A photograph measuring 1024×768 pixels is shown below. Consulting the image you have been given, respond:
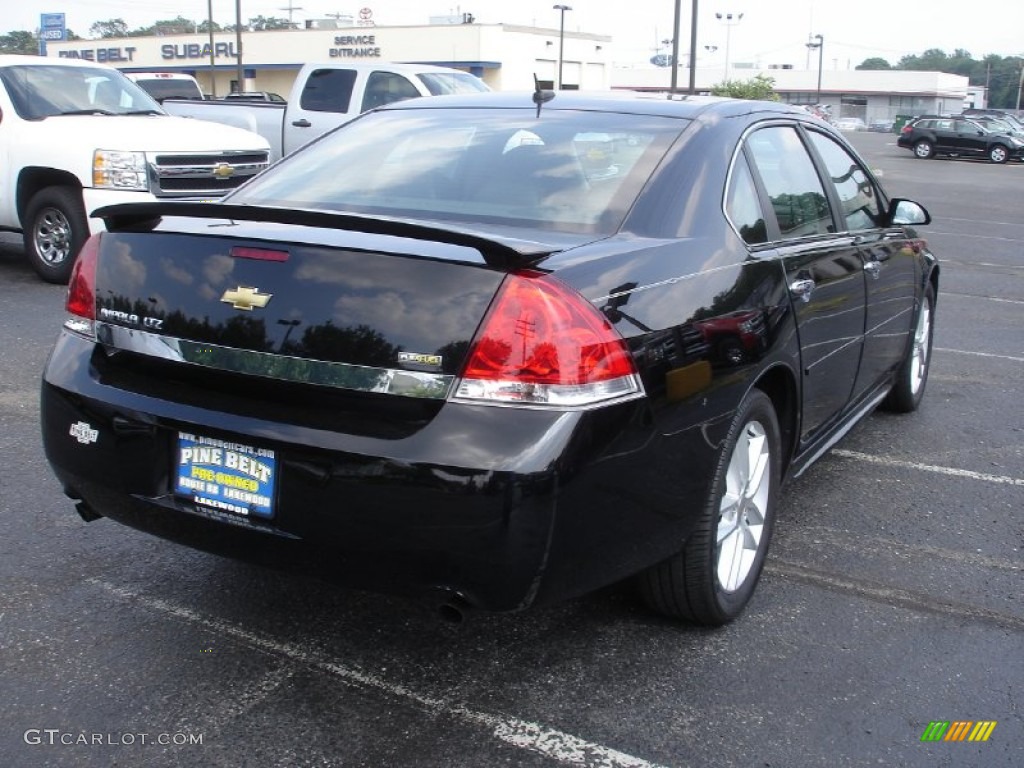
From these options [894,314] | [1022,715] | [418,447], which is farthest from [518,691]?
[894,314]

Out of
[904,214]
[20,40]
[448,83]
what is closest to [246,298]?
[904,214]

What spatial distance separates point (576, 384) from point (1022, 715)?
1.62m

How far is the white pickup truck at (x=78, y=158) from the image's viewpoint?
30.6ft

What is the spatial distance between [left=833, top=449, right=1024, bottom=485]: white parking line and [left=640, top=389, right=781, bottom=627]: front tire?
5.95 feet

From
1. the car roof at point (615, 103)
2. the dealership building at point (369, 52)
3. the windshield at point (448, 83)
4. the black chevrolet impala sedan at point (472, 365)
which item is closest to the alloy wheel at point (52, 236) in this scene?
the windshield at point (448, 83)

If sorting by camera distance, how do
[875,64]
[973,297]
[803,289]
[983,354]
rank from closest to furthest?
[803,289]
[983,354]
[973,297]
[875,64]

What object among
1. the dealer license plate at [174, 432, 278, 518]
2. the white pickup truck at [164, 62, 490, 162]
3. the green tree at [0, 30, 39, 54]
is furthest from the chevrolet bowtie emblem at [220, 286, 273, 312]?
the green tree at [0, 30, 39, 54]

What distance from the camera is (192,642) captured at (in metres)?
3.34

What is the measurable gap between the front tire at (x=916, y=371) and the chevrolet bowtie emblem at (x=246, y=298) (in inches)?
158

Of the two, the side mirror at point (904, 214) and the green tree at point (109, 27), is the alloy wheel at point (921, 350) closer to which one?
the side mirror at point (904, 214)

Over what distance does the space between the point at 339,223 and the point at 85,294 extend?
90cm

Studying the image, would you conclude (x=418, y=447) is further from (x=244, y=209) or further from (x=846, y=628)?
(x=846, y=628)

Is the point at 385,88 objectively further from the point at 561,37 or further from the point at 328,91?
the point at 561,37

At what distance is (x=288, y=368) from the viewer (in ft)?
9.29
